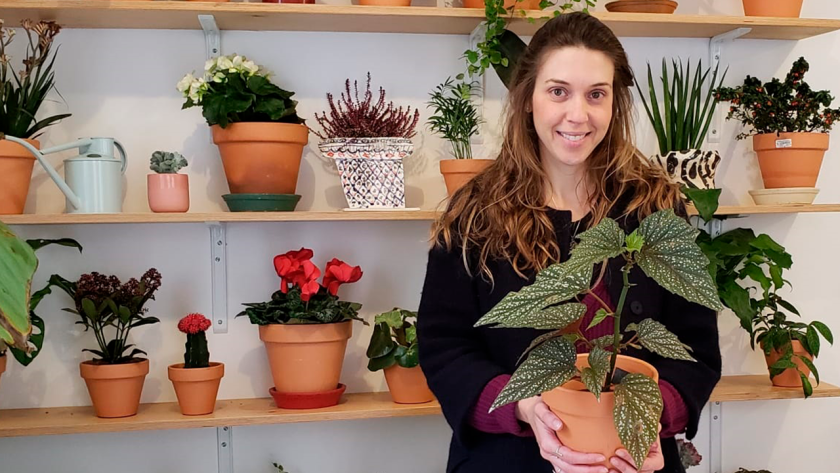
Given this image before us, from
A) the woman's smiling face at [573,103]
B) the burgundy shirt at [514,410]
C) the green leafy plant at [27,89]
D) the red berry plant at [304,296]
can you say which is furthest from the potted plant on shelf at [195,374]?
the woman's smiling face at [573,103]

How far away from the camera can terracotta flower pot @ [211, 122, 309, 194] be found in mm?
1926

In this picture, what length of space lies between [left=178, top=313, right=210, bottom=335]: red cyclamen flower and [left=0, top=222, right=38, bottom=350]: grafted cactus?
4.49 ft

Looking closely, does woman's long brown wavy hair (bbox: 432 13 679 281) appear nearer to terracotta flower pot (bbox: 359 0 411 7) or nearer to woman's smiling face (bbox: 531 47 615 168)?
woman's smiling face (bbox: 531 47 615 168)

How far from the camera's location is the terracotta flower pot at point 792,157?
2.14m

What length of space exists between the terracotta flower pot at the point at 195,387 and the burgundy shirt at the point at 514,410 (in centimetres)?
81

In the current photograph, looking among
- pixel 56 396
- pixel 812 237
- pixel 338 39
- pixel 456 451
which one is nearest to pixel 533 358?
pixel 456 451

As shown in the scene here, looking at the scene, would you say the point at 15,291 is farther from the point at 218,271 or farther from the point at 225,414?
the point at 218,271

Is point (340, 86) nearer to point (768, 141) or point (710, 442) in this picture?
point (768, 141)

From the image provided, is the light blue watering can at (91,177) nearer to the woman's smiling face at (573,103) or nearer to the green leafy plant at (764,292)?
the woman's smiling face at (573,103)

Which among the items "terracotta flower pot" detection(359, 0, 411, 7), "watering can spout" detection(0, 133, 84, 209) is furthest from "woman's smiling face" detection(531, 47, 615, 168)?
"watering can spout" detection(0, 133, 84, 209)

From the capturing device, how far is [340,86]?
216 cm

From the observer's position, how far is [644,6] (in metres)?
2.08

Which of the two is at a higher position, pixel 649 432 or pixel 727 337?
pixel 649 432

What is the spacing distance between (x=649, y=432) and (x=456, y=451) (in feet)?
2.09
